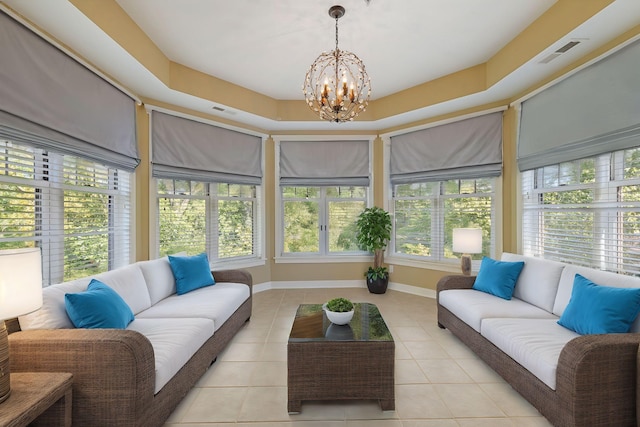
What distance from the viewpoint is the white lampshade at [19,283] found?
1439 millimetres

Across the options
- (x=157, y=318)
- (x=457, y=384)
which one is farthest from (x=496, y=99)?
(x=157, y=318)

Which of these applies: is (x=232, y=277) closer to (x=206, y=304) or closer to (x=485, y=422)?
(x=206, y=304)

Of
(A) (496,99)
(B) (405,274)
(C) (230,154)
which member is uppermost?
(A) (496,99)

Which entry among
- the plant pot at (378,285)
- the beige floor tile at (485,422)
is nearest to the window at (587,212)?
the beige floor tile at (485,422)

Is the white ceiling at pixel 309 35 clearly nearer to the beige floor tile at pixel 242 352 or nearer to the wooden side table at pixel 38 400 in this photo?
the wooden side table at pixel 38 400

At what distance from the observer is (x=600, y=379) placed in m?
1.69

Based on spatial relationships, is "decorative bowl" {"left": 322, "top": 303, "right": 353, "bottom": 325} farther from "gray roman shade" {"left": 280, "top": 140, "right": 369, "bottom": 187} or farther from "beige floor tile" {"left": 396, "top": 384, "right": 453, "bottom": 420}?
"gray roman shade" {"left": 280, "top": 140, "right": 369, "bottom": 187}

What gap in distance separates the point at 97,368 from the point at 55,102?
7.11ft

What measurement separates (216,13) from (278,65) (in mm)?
1065

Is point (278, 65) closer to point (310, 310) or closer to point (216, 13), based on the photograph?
point (216, 13)

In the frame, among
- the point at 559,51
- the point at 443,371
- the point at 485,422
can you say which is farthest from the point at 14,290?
the point at 559,51

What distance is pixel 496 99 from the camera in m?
3.98

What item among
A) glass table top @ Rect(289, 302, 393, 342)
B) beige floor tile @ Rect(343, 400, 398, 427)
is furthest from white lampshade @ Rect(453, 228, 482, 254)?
beige floor tile @ Rect(343, 400, 398, 427)

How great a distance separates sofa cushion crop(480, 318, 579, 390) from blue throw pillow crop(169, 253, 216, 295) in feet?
9.42
